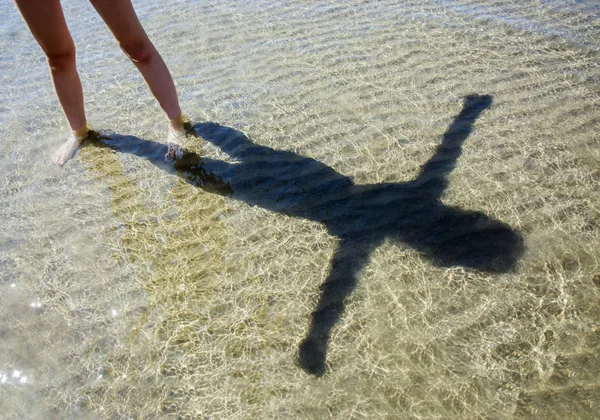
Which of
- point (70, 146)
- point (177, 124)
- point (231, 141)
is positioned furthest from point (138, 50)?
point (70, 146)

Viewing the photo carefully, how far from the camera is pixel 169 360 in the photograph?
2252 millimetres

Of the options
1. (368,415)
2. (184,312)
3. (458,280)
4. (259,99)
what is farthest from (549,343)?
(259,99)

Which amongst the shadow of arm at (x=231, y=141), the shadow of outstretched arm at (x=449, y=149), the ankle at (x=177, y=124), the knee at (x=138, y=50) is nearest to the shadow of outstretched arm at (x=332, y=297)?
the shadow of outstretched arm at (x=449, y=149)

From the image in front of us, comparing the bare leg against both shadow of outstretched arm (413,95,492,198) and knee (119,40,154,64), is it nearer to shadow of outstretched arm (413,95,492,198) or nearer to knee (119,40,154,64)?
knee (119,40,154,64)

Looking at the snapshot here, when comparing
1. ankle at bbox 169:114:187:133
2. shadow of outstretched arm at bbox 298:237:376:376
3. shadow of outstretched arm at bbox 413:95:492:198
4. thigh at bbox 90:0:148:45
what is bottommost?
shadow of outstretched arm at bbox 413:95:492:198

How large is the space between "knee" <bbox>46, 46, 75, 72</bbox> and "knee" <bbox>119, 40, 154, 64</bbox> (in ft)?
1.32

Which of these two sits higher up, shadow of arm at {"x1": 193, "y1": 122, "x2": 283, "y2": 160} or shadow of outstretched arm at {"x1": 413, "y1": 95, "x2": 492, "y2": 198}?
shadow of arm at {"x1": 193, "y1": 122, "x2": 283, "y2": 160}

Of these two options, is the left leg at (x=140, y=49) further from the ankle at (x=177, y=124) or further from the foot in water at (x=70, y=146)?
the foot in water at (x=70, y=146)

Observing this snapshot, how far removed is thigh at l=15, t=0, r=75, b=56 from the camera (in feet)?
8.89

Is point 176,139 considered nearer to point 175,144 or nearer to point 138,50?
point 175,144

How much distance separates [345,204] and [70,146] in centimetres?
218

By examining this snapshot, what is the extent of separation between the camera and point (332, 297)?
2.49m

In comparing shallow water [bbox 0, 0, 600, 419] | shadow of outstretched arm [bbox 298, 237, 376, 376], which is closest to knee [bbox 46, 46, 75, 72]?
shallow water [bbox 0, 0, 600, 419]

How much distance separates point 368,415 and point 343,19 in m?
4.40
